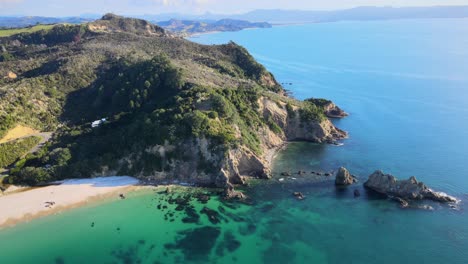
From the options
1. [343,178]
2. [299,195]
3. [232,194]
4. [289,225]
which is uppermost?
[343,178]

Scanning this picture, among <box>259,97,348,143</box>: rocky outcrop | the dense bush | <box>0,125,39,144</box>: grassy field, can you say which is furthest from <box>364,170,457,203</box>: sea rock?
<box>0,125,39,144</box>: grassy field

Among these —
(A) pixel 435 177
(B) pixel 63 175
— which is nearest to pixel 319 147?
(A) pixel 435 177

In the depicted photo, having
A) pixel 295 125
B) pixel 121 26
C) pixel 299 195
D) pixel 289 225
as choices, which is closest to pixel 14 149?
pixel 289 225

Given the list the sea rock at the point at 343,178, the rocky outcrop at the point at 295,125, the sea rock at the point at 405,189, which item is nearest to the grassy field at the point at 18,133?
the rocky outcrop at the point at 295,125

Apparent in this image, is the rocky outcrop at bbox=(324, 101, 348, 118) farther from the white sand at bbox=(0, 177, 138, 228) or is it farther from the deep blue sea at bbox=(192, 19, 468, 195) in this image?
the white sand at bbox=(0, 177, 138, 228)

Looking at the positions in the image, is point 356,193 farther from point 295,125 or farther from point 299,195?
Answer: point 295,125

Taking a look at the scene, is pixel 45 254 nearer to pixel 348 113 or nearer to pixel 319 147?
pixel 319 147

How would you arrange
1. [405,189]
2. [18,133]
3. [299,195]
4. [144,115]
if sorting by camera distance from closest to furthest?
[405,189] → [299,195] → [144,115] → [18,133]
